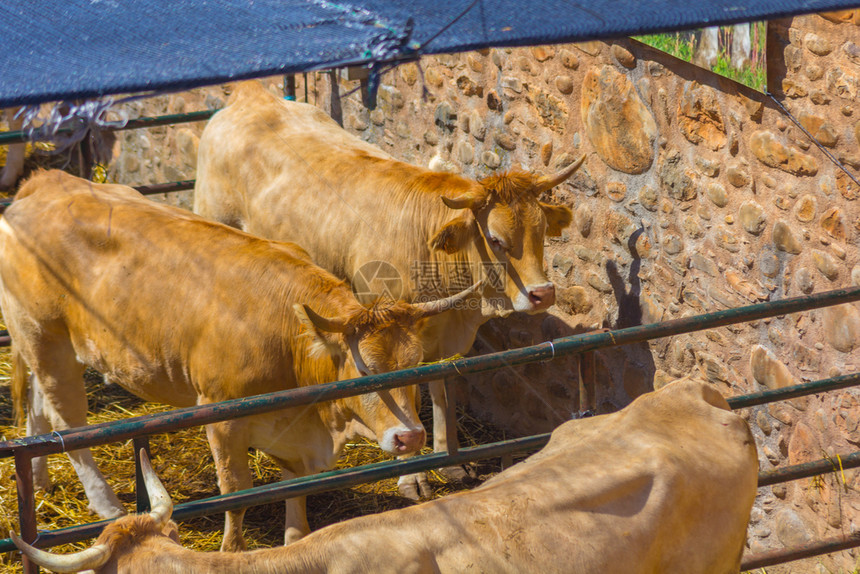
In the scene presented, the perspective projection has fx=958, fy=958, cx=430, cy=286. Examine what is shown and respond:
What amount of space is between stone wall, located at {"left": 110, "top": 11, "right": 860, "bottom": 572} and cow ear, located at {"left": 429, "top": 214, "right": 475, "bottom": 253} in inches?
24.5

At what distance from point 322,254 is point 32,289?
5.19 feet

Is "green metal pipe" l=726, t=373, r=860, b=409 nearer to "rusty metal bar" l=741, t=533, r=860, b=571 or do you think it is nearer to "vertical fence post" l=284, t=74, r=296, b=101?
"rusty metal bar" l=741, t=533, r=860, b=571

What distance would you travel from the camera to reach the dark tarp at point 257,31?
7.54ft

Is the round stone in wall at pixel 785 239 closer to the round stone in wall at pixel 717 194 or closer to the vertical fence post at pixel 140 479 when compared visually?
the round stone in wall at pixel 717 194

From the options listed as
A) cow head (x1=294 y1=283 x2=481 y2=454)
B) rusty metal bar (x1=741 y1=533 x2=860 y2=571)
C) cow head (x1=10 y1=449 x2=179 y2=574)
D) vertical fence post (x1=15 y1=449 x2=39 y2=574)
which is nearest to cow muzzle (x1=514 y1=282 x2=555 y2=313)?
cow head (x1=294 y1=283 x2=481 y2=454)

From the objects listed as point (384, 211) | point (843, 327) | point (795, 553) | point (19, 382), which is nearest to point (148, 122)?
point (384, 211)

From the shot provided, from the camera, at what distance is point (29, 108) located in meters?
2.25

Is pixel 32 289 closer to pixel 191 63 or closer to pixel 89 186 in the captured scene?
pixel 89 186

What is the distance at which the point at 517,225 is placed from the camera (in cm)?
476

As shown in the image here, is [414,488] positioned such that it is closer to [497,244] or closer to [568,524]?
[497,244]

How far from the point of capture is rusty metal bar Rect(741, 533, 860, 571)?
3135mm

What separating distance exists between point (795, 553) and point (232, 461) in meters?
2.32

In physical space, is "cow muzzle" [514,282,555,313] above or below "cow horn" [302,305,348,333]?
below

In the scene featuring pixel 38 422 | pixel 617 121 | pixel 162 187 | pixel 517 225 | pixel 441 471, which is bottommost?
pixel 441 471
